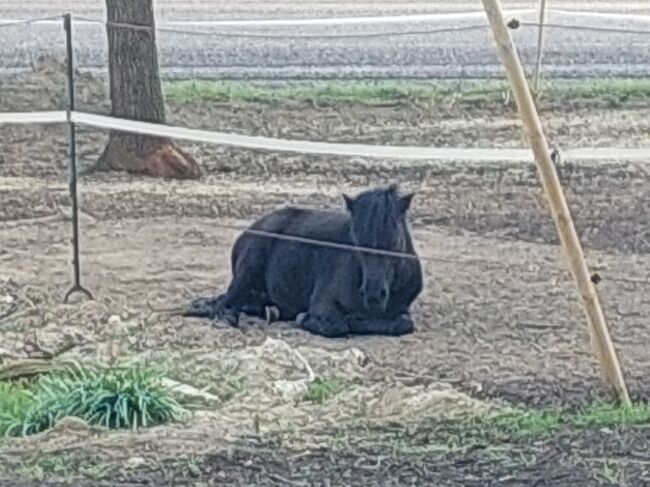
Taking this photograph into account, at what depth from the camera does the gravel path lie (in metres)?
19.1

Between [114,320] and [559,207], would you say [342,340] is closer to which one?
[114,320]

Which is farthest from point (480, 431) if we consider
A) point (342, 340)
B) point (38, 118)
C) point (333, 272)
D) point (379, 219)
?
point (38, 118)

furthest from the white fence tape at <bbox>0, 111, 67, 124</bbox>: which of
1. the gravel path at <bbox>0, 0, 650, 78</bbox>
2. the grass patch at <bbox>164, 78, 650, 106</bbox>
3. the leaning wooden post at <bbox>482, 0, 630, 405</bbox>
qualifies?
the gravel path at <bbox>0, 0, 650, 78</bbox>

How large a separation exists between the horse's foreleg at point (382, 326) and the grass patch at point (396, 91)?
304 inches

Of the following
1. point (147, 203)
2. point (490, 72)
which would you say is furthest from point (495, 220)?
point (490, 72)

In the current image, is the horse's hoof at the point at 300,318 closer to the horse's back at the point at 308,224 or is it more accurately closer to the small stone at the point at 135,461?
the horse's back at the point at 308,224

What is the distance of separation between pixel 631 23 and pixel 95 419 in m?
17.1

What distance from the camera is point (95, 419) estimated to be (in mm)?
6777

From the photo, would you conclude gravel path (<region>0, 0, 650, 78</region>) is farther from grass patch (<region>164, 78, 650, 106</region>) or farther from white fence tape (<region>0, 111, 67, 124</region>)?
white fence tape (<region>0, 111, 67, 124</region>)

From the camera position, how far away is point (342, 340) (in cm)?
856

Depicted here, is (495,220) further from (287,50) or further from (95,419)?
(287,50)

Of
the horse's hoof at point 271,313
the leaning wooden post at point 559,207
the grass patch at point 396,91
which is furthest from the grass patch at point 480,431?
the grass patch at point 396,91

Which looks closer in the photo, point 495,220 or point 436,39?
point 495,220

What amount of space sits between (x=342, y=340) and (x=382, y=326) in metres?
0.21
